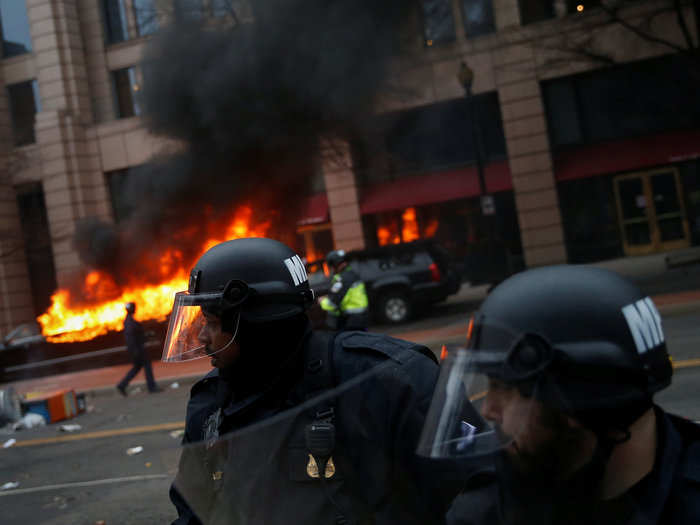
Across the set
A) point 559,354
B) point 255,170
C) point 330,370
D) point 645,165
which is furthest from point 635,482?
point 645,165

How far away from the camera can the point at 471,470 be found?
150 cm

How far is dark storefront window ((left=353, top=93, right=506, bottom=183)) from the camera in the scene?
1964 centimetres

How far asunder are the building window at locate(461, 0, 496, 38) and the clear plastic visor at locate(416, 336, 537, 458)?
18.6 metres

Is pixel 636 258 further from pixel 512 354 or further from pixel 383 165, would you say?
pixel 512 354

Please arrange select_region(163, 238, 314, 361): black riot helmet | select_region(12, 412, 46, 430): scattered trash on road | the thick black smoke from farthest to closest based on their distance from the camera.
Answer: the thick black smoke → select_region(12, 412, 46, 430): scattered trash on road → select_region(163, 238, 314, 361): black riot helmet

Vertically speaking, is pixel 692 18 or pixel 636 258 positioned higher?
pixel 692 18

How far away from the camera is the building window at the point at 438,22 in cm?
1820

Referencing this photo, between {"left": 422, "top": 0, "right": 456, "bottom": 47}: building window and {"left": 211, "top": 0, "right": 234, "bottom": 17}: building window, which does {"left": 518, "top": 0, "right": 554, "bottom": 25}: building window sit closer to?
{"left": 422, "top": 0, "right": 456, "bottom": 47}: building window

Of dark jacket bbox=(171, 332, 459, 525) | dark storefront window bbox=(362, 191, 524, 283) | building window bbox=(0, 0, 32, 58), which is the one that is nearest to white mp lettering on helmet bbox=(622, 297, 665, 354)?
dark jacket bbox=(171, 332, 459, 525)

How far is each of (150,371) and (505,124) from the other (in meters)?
12.1

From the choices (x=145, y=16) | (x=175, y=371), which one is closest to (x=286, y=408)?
(x=175, y=371)

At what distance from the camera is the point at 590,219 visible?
19.3m

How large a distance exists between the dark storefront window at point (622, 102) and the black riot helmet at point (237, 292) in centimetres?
1840

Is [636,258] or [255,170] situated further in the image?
[636,258]
